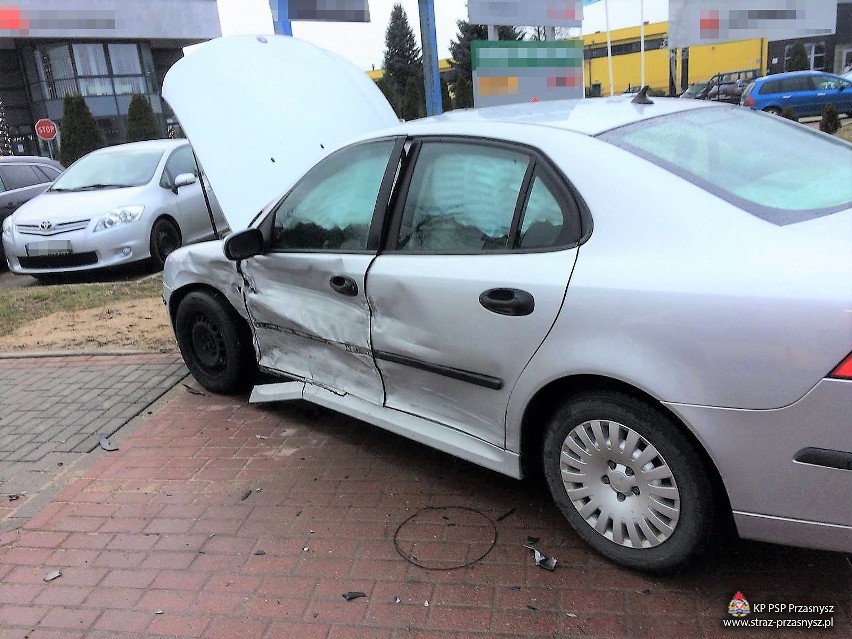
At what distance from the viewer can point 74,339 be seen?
6344 millimetres

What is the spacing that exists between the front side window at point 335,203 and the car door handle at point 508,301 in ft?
2.72

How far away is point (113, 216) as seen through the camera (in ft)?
27.8

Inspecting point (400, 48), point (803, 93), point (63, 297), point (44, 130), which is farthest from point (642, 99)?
point (400, 48)

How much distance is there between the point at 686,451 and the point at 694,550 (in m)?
0.38

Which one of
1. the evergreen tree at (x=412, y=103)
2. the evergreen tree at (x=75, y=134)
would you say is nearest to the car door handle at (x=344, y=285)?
the evergreen tree at (x=75, y=134)

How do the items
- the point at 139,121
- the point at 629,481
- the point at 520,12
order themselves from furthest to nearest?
the point at 139,121 → the point at 520,12 → the point at 629,481

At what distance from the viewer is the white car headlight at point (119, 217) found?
8.42 m

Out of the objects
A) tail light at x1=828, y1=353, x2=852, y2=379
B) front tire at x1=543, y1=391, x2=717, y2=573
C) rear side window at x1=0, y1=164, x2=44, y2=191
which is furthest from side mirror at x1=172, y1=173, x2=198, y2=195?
tail light at x1=828, y1=353, x2=852, y2=379

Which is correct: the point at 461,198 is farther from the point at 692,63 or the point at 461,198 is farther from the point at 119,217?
the point at 692,63

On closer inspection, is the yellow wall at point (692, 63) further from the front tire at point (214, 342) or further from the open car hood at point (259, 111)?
the front tire at point (214, 342)

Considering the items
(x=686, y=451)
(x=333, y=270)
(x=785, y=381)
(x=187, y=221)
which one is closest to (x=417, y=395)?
(x=333, y=270)

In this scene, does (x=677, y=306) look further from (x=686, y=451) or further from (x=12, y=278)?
(x=12, y=278)

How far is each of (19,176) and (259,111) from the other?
8.27m

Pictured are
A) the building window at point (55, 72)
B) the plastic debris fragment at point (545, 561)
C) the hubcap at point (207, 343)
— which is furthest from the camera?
the building window at point (55, 72)
